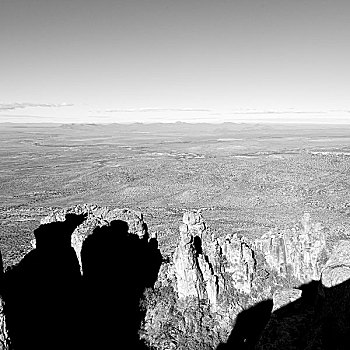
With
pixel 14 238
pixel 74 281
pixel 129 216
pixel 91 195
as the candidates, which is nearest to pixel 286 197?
pixel 91 195

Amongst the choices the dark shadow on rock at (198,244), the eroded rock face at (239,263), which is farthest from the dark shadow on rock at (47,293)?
the eroded rock face at (239,263)

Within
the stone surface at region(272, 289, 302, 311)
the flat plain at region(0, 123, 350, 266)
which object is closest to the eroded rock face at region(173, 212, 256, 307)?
the stone surface at region(272, 289, 302, 311)

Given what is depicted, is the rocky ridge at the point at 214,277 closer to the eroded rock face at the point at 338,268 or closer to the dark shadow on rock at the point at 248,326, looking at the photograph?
the dark shadow on rock at the point at 248,326

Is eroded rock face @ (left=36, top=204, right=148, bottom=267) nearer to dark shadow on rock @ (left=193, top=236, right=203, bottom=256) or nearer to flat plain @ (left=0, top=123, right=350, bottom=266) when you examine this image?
dark shadow on rock @ (left=193, top=236, right=203, bottom=256)

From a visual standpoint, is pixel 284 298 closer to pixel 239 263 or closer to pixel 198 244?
pixel 239 263

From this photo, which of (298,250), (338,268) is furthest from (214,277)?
(338,268)
